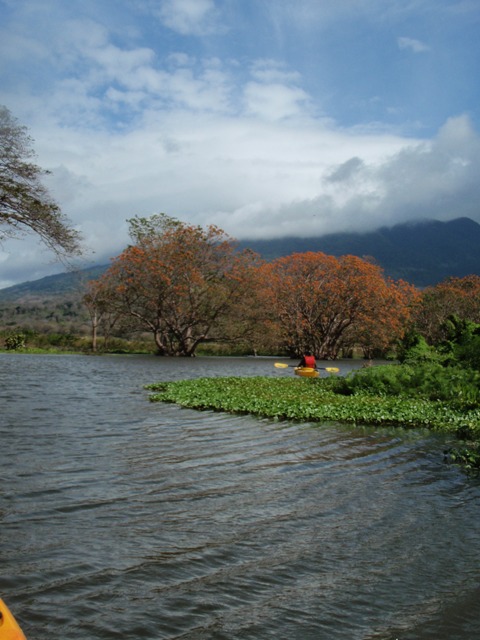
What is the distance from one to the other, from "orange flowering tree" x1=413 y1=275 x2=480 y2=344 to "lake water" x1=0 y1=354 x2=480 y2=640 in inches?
2292

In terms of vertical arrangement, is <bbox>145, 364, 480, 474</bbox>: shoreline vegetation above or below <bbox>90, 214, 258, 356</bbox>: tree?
below

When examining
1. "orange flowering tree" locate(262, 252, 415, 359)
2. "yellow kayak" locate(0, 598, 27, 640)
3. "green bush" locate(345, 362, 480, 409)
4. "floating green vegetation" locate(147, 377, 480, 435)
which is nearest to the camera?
"yellow kayak" locate(0, 598, 27, 640)

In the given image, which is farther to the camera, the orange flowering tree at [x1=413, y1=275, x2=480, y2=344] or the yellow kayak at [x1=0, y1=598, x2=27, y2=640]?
the orange flowering tree at [x1=413, y1=275, x2=480, y2=344]

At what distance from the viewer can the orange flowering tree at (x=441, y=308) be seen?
67.1 metres

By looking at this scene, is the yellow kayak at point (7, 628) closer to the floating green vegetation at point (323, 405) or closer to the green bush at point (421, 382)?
the floating green vegetation at point (323, 405)

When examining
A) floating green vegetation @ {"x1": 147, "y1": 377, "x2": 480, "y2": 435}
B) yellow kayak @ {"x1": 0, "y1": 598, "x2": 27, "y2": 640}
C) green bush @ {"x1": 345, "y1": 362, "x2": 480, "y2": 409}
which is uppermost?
yellow kayak @ {"x1": 0, "y1": 598, "x2": 27, "y2": 640}

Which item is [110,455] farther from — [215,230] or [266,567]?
[215,230]

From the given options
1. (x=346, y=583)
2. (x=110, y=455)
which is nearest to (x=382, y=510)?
(x=346, y=583)

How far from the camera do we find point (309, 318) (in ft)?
193

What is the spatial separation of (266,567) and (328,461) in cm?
522

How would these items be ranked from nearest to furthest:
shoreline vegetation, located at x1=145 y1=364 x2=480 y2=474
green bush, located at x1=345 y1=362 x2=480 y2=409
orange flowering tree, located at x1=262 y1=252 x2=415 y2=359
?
shoreline vegetation, located at x1=145 y1=364 x2=480 y2=474 → green bush, located at x1=345 y1=362 x2=480 y2=409 → orange flowering tree, located at x1=262 y1=252 x2=415 y2=359

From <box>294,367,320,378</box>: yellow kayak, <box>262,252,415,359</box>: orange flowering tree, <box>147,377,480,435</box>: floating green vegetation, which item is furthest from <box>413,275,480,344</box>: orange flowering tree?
<box>147,377,480,435</box>: floating green vegetation

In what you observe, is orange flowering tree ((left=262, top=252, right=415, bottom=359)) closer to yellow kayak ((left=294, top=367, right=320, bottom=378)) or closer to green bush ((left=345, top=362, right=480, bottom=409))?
yellow kayak ((left=294, top=367, right=320, bottom=378))

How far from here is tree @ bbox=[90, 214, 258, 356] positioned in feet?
187
